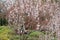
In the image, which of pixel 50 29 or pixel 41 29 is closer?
pixel 50 29

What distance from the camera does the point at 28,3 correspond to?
6.66 metres

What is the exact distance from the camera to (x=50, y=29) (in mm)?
5898

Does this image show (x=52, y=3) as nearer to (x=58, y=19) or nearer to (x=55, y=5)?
(x=55, y=5)

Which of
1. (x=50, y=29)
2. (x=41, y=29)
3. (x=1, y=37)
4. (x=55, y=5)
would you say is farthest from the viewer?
(x=55, y=5)

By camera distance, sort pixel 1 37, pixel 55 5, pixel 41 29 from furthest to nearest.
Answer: pixel 55 5, pixel 41 29, pixel 1 37

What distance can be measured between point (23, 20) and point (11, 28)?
40 centimetres

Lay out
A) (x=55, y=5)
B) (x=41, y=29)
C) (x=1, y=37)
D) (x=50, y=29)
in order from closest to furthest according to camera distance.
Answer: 1. (x=1, y=37)
2. (x=50, y=29)
3. (x=41, y=29)
4. (x=55, y=5)

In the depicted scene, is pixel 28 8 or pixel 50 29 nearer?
pixel 50 29

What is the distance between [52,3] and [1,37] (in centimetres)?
→ 241

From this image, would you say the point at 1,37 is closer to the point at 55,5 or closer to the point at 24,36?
the point at 24,36

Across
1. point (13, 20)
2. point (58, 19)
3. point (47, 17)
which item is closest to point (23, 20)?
point (13, 20)

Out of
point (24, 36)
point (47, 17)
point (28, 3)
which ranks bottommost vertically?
point (24, 36)

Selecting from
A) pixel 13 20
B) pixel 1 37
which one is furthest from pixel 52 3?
pixel 1 37

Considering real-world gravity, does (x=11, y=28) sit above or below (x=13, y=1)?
below
